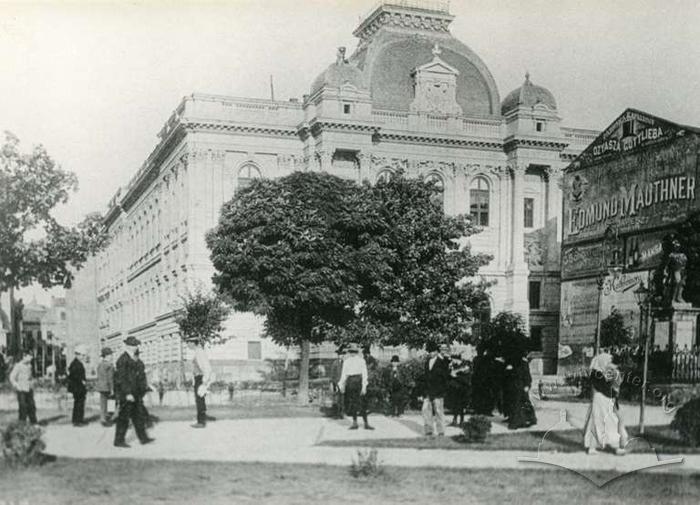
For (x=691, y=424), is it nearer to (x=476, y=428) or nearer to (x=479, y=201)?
(x=476, y=428)

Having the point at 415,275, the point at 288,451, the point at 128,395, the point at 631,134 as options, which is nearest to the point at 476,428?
the point at 288,451

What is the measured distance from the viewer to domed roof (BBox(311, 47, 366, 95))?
22.9 m

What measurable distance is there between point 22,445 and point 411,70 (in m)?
18.2

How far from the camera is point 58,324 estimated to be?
13.1 meters

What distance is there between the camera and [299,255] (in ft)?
53.7

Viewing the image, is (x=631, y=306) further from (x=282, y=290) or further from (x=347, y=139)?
(x=347, y=139)

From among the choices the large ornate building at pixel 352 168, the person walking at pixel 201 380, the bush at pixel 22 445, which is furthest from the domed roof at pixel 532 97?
the bush at pixel 22 445

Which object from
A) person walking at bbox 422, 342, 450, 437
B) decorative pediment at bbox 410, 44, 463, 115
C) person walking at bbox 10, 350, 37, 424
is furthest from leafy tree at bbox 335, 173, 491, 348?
person walking at bbox 10, 350, 37, 424

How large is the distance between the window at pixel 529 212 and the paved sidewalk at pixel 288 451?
7.42 meters

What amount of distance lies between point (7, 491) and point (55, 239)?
378cm

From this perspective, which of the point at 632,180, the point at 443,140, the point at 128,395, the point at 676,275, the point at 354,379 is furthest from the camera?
the point at 443,140

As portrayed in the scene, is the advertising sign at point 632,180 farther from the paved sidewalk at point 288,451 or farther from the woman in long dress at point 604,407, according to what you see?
the paved sidewalk at point 288,451

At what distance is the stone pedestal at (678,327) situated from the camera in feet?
43.2

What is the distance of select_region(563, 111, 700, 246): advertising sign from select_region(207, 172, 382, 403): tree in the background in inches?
168
